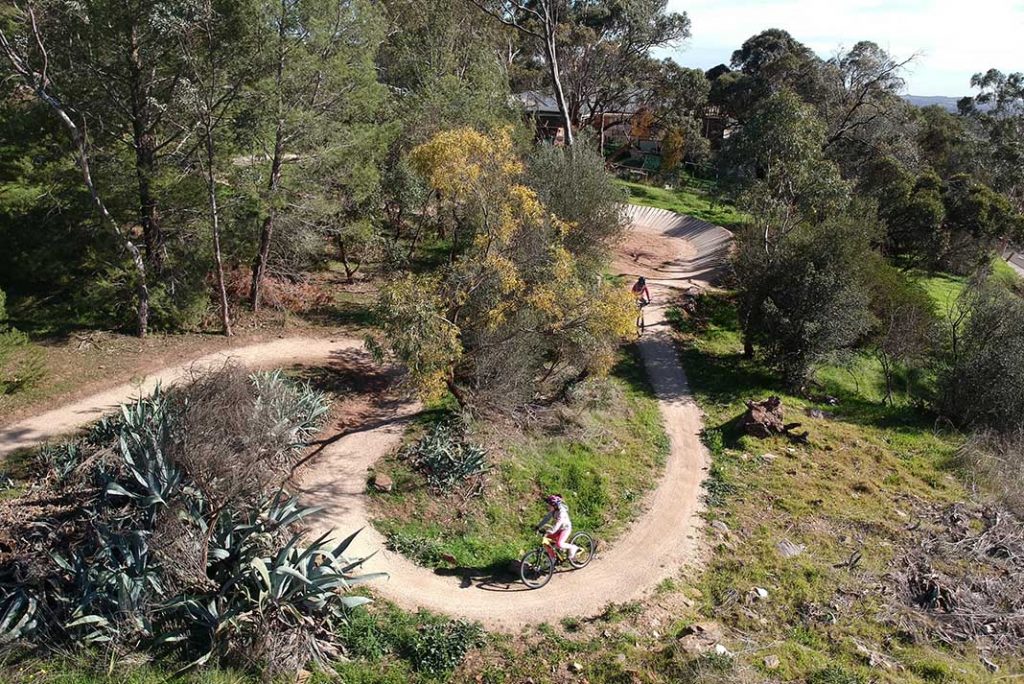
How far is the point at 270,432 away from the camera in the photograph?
11594mm

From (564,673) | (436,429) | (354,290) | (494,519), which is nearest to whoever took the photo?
(564,673)

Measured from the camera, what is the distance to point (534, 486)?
51.1ft

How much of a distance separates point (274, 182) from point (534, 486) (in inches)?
497

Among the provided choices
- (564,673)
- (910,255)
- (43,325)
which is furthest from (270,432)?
(910,255)

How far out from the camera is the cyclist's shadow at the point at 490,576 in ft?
41.2

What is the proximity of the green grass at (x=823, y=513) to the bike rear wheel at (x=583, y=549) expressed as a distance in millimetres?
2294

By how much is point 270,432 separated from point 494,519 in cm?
536

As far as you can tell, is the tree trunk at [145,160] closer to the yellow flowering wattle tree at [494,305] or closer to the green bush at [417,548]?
the yellow flowering wattle tree at [494,305]

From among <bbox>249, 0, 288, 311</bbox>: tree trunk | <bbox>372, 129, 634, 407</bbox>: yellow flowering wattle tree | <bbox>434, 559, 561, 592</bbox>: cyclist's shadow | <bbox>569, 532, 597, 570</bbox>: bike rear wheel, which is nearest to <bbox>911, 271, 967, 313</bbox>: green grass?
<bbox>372, 129, 634, 407</bbox>: yellow flowering wattle tree

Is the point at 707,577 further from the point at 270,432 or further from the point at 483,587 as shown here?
the point at 270,432

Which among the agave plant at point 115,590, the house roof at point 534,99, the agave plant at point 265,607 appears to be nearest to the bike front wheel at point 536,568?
the agave plant at point 265,607

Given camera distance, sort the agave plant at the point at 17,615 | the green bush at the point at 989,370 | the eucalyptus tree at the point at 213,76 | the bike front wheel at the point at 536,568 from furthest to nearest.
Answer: the green bush at the point at 989,370 → the eucalyptus tree at the point at 213,76 → the bike front wheel at the point at 536,568 → the agave plant at the point at 17,615

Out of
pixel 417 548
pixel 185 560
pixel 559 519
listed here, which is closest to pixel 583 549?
pixel 559 519

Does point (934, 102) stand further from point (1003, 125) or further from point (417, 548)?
point (417, 548)
